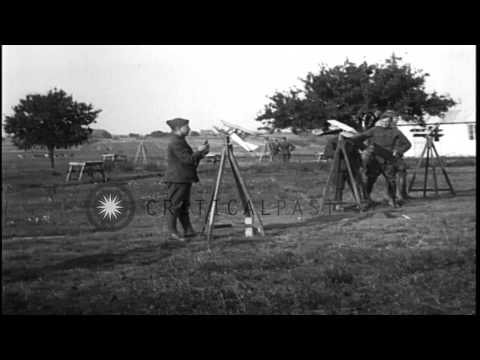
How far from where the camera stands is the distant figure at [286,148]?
11288 millimetres

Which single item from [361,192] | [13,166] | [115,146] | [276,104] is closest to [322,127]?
[361,192]

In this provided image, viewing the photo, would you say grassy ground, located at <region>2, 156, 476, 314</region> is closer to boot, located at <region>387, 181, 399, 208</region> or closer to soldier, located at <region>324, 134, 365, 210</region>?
soldier, located at <region>324, 134, 365, 210</region>

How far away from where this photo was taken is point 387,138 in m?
12.2

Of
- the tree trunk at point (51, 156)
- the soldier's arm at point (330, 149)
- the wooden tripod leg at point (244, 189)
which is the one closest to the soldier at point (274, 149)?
the soldier's arm at point (330, 149)

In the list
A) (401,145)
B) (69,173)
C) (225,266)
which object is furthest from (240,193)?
(401,145)

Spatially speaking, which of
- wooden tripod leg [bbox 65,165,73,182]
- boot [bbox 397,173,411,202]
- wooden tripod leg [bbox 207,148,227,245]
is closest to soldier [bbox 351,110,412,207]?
boot [bbox 397,173,411,202]

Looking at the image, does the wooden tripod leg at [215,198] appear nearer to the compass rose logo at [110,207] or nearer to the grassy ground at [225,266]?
the grassy ground at [225,266]

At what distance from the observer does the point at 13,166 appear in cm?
598

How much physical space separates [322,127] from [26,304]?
777cm

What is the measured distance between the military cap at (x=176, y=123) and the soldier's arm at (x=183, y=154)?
27cm

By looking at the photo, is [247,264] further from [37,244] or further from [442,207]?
[442,207]

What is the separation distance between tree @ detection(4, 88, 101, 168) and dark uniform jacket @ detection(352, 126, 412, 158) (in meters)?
6.64

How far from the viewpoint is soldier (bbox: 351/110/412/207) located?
472 inches

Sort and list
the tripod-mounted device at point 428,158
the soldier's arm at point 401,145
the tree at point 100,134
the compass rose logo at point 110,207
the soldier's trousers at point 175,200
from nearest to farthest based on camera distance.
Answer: the tree at point 100,134
the compass rose logo at point 110,207
the soldier's trousers at point 175,200
the soldier's arm at point 401,145
the tripod-mounted device at point 428,158
